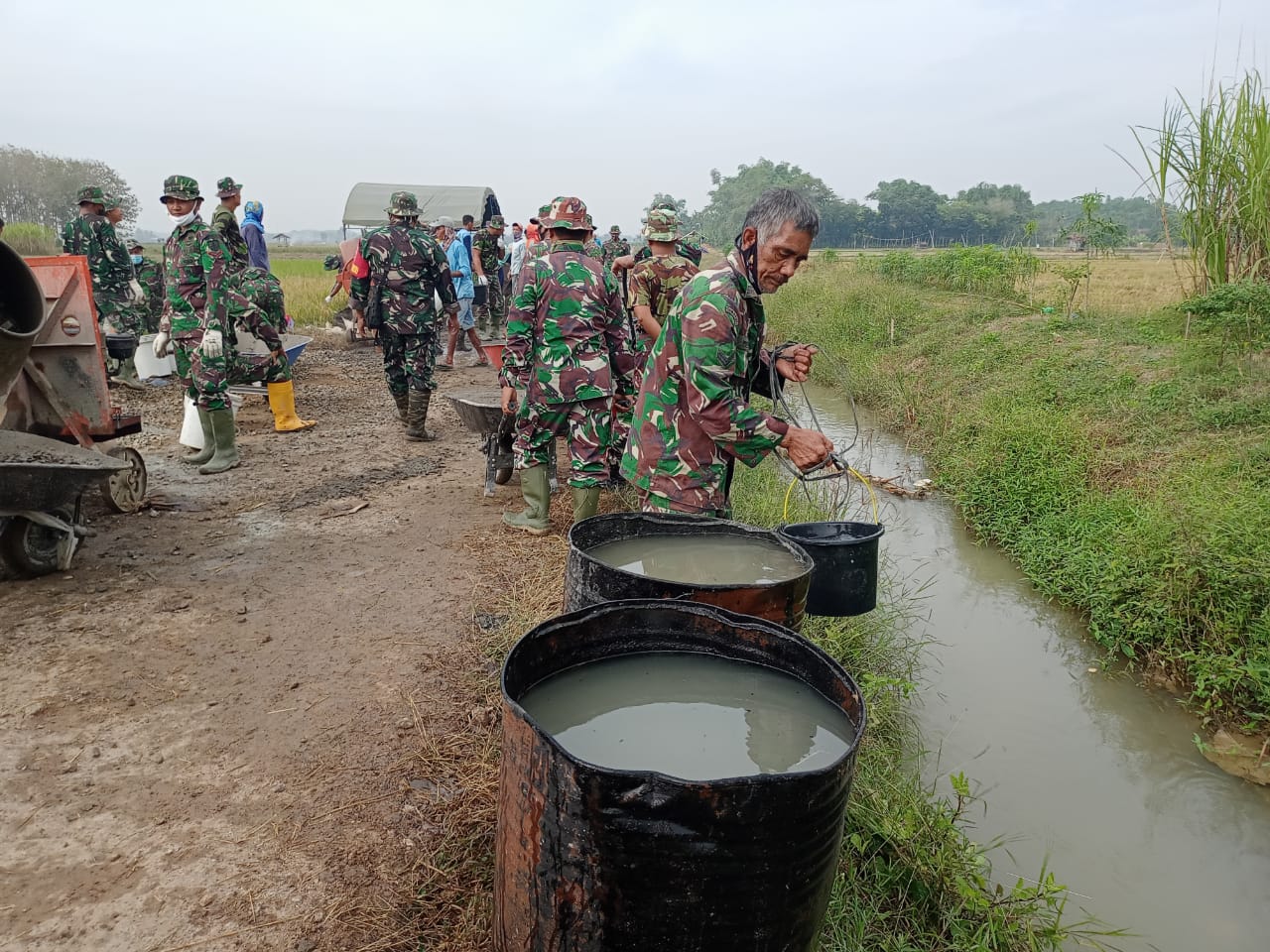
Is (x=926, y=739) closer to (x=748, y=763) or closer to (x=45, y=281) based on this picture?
(x=748, y=763)

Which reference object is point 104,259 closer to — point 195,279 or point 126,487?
point 195,279

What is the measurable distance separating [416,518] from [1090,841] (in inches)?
153

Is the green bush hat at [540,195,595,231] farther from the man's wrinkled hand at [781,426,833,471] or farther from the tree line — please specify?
the tree line

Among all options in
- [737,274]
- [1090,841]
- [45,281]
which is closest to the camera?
[737,274]

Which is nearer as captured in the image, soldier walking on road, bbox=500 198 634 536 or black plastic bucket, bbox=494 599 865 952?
black plastic bucket, bbox=494 599 865 952

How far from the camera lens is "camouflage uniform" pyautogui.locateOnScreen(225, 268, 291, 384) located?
5727mm

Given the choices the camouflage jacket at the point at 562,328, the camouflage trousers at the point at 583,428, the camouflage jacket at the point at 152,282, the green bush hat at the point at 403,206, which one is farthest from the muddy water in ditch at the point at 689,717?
the camouflage jacket at the point at 152,282

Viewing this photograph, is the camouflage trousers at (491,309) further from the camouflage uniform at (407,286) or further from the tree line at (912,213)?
the tree line at (912,213)

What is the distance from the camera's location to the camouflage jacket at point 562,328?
4.34m

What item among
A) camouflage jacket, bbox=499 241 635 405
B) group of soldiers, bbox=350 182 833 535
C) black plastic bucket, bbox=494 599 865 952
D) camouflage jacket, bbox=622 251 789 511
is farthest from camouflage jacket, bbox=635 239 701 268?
black plastic bucket, bbox=494 599 865 952

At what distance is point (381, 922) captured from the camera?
203 cm

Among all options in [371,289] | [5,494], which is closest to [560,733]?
[5,494]

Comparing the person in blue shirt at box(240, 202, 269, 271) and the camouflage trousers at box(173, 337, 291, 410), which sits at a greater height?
the person in blue shirt at box(240, 202, 269, 271)

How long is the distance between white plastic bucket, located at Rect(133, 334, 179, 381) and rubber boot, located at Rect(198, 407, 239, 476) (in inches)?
115
